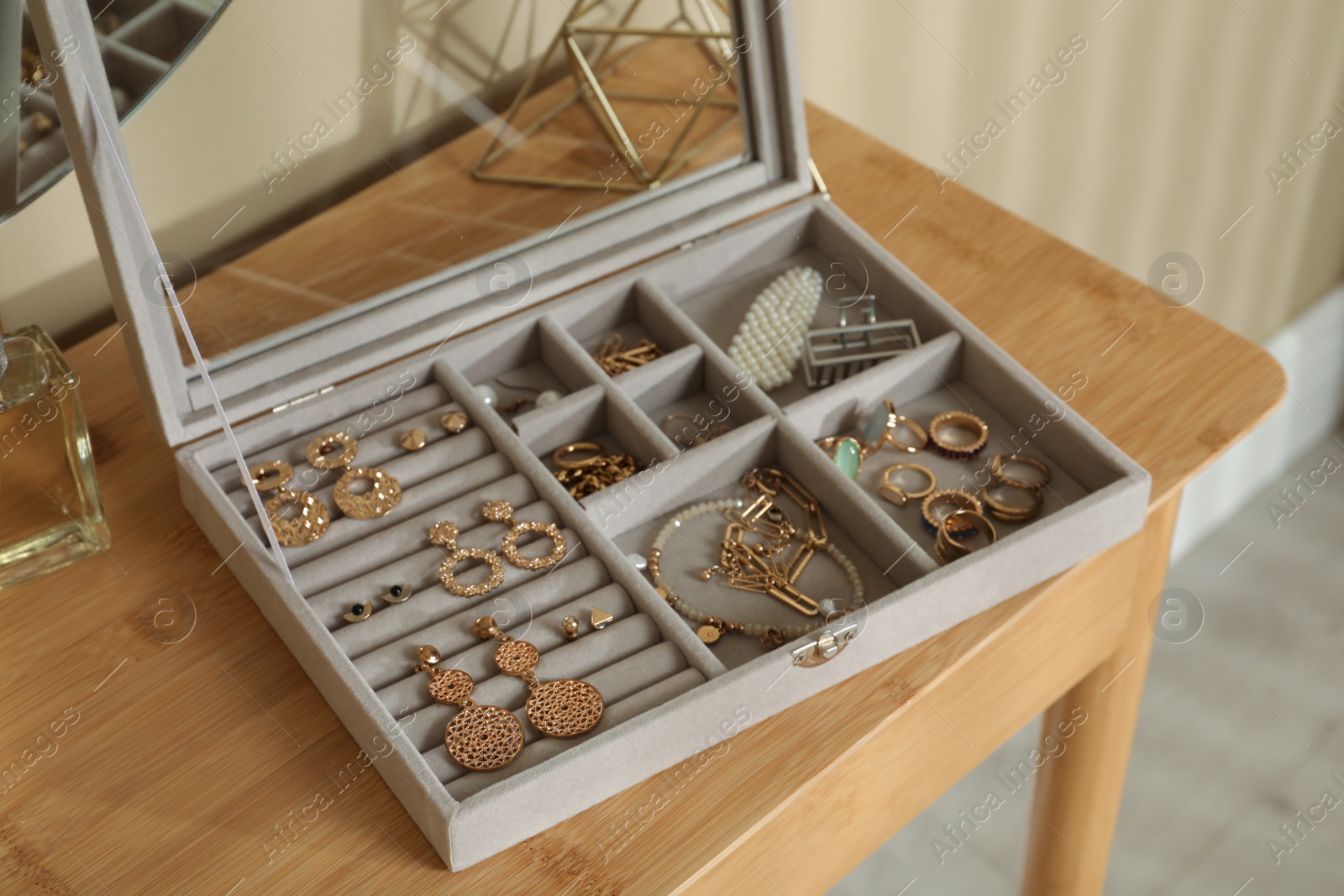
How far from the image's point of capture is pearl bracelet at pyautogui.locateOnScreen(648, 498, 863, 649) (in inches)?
37.4

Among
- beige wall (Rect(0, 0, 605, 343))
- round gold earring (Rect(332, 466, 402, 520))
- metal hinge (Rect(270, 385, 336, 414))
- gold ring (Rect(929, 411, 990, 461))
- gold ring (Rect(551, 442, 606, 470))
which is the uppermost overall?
beige wall (Rect(0, 0, 605, 343))

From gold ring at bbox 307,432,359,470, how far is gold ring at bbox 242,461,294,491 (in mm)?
21

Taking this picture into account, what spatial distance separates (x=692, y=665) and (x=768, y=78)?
1.91 ft

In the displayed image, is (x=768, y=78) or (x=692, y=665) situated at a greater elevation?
(x=768, y=78)

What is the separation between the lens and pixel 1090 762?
1.25 meters

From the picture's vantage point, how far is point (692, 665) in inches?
35.1

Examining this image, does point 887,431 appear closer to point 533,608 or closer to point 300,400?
point 533,608

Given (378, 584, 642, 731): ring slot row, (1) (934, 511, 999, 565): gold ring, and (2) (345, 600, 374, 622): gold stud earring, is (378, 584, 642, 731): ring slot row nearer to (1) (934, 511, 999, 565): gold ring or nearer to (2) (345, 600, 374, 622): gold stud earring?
(2) (345, 600, 374, 622): gold stud earring

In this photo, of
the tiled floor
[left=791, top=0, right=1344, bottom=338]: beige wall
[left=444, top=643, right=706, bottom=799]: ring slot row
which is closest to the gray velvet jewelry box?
[left=444, top=643, right=706, bottom=799]: ring slot row

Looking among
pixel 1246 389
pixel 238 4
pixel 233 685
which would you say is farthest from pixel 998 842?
pixel 238 4

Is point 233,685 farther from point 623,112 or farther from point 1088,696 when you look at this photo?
point 1088,696

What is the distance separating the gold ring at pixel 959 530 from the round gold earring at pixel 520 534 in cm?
30

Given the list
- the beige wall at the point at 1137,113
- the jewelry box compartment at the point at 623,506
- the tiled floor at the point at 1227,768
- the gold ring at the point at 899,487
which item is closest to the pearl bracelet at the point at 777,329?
the jewelry box compartment at the point at 623,506

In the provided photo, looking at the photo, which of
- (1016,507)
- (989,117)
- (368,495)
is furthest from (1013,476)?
(989,117)
